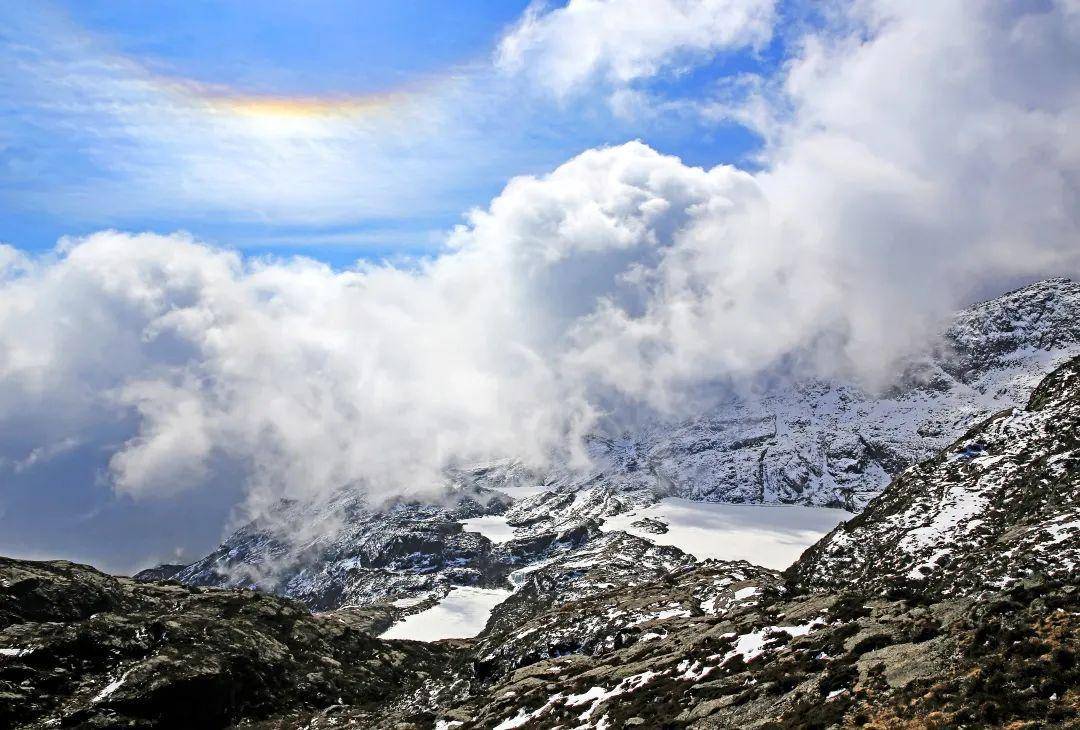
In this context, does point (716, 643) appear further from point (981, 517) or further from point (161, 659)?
point (161, 659)

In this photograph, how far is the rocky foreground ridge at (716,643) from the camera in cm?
A: 2875

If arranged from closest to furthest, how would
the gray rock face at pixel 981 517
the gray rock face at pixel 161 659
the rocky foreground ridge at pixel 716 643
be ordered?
the rocky foreground ridge at pixel 716 643 < the gray rock face at pixel 981 517 < the gray rock face at pixel 161 659

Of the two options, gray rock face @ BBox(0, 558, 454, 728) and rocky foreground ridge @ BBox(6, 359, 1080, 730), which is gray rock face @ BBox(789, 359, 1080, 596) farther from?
gray rock face @ BBox(0, 558, 454, 728)

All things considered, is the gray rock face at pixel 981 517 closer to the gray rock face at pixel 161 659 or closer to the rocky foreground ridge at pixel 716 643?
the rocky foreground ridge at pixel 716 643

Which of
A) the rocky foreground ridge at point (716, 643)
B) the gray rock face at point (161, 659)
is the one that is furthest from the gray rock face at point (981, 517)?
the gray rock face at point (161, 659)

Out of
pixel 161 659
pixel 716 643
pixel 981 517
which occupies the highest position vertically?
pixel 981 517

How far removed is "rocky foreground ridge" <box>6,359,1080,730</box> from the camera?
28.8 meters

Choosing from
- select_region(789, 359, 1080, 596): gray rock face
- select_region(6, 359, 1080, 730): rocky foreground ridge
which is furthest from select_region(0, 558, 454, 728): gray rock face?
select_region(789, 359, 1080, 596): gray rock face

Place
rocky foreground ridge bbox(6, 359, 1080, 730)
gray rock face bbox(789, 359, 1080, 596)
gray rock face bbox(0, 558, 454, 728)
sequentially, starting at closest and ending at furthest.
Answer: rocky foreground ridge bbox(6, 359, 1080, 730)
gray rock face bbox(789, 359, 1080, 596)
gray rock face bbox(0, 558, 454, 728)

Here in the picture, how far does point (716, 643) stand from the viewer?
153 feet

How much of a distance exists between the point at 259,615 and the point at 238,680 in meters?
25.9

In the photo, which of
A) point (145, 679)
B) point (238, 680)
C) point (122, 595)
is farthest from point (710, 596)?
point (122, 595)

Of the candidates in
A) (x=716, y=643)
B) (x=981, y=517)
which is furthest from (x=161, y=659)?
(x=981, y=517)

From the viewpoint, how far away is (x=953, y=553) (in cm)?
6456
